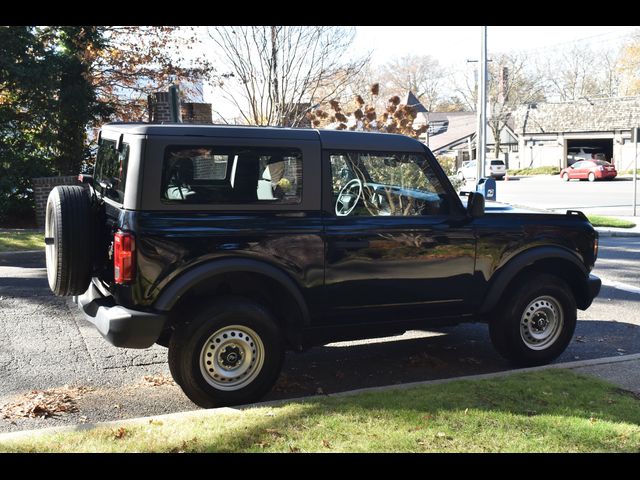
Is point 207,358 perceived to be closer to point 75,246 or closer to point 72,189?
point 75,246

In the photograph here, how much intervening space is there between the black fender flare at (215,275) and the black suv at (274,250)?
10 mm

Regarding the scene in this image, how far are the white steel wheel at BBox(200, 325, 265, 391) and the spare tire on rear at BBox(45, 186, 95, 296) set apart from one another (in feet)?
3.55

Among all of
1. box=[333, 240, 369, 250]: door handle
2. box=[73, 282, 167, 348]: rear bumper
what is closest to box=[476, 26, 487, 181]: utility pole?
box=[333, 240, 369, 250]: door handle

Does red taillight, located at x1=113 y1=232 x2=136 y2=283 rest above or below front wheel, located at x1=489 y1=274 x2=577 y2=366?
above

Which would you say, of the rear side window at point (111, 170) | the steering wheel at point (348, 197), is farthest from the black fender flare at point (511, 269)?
the rear side window at point (111, 170)

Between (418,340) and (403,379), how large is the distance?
1296 mm

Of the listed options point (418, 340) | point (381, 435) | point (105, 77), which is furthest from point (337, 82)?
point (381, 435)

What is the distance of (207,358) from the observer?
4926 mm

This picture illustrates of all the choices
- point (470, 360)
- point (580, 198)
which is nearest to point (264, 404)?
point (470, 360)

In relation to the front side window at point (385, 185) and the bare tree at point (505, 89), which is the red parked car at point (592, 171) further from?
the front side window at point (385, 185)

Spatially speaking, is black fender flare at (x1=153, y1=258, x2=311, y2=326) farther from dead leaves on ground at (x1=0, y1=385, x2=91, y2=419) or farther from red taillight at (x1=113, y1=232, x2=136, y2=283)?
dead leaves on ground at (x1=0, y1=385, x2=91, y2=419)

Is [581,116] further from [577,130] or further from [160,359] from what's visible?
[160,359]

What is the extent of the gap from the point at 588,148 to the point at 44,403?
57879mm

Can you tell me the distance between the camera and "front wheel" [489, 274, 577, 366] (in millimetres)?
5977
